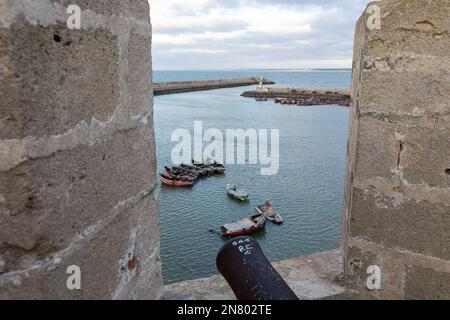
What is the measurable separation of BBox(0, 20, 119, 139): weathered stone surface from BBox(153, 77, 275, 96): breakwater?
71942 mm

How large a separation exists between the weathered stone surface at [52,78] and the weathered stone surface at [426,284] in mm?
1824

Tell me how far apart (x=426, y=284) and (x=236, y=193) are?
18498 millimetres

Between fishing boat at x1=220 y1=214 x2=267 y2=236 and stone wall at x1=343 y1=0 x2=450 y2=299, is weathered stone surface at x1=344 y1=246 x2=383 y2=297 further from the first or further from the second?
fishing boat at x1=220 y1=214 x2=267 y2=236

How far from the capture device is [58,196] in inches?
40.0

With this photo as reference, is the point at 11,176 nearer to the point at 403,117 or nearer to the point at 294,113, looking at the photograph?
the point at 403,117

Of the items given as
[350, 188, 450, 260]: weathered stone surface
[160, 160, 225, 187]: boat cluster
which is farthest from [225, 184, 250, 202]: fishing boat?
[350, 188, 450, 260]: weathered stone surface

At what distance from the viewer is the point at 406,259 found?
2.18 m

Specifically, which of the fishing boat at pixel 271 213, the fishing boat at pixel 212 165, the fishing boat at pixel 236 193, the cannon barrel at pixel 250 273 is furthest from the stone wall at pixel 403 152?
the fishing boat at pixel 212 165

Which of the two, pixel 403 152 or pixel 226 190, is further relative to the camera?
pixel 226 190

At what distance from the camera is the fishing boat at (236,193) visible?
2039 centimetres

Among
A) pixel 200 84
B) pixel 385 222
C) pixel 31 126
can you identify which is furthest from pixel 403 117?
pixel 200 84

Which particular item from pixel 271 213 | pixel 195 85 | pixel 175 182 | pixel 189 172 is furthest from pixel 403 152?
pixel 195 85

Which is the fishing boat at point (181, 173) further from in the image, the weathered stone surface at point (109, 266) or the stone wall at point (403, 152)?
the weathered stone surface at point (109, 266)

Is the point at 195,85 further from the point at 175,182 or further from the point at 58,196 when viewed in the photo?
the point at 58,196
